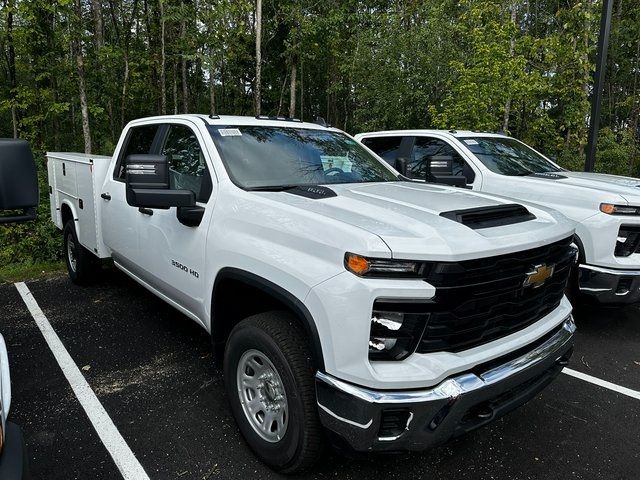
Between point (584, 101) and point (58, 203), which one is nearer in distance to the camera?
point (58, 203)

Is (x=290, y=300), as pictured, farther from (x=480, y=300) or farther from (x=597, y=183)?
(x=597, y=183)

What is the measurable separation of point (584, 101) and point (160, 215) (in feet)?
40.8

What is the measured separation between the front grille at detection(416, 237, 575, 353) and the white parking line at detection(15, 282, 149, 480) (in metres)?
1.79

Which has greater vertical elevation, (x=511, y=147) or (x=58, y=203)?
(x=511, y=147)

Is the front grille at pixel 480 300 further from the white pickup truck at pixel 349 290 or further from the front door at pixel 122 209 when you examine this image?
the front door at pixel 122 209

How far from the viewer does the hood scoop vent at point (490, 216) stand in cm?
233

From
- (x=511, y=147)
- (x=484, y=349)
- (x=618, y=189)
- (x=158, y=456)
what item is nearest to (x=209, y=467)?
(x=158, y=456)

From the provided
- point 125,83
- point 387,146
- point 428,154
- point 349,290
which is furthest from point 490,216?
point 125,83

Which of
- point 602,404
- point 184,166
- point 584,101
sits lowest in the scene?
point 602,404

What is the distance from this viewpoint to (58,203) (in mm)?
6199

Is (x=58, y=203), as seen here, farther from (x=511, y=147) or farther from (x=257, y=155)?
(x=511, y=147)

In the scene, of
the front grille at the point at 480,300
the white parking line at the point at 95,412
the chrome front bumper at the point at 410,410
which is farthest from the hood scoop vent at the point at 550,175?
the white parking line at the point at 95,412

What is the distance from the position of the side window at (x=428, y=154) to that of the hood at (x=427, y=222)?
3.11 metres

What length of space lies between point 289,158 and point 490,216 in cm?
154
